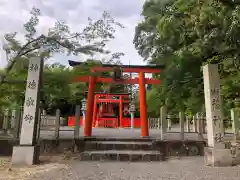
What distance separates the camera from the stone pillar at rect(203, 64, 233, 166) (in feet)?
19.6

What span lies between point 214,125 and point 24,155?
4859mm

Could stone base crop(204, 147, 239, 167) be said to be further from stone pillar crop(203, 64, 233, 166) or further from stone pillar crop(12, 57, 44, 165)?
stone pillar crop(12, 57, 44, 165)

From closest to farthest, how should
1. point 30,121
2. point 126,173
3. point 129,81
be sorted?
point 126,173 < point 30,121 < point 129,81

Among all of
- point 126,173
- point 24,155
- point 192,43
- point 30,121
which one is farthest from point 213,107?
point 24,155

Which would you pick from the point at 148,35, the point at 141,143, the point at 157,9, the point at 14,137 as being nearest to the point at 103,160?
the point at 141,143

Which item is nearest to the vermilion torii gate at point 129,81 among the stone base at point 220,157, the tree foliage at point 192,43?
the tree foliage at point 192,43

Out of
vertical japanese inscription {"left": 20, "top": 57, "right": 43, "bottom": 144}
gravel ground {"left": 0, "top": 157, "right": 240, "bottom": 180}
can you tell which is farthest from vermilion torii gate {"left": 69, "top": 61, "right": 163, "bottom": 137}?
gravel ground {"left": 0, "top": 157, "right": 240, "bottom": 180}

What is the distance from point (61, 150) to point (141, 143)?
106 inches

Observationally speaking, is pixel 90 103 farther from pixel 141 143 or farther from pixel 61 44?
pixel 61 44

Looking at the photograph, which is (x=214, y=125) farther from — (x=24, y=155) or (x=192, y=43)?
(x=24, y=155)

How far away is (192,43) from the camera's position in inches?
384

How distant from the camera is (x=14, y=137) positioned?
768 centimetres

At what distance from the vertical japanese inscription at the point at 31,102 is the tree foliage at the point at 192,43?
3407 millimetres

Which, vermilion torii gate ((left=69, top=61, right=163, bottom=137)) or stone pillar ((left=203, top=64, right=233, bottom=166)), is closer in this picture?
stone pillar ((left=203, top=64, right=233, bottom=166))
